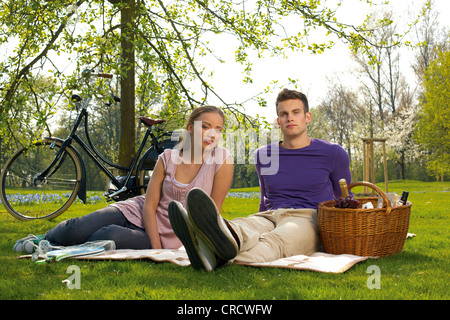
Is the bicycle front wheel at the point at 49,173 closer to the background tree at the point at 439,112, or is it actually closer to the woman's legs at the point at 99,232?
the woman's legs at the point at 99,232

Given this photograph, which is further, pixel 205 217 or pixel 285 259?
pixel 285 259

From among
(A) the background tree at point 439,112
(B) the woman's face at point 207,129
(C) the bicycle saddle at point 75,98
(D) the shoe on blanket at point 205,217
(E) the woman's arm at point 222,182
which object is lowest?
(D) the shoe on blanket at point 205,217

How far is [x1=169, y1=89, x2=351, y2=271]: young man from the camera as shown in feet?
8.37

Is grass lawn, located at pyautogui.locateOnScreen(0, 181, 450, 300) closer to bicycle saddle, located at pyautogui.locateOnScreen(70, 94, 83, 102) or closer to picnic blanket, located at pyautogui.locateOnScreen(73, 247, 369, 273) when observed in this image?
picnic blanket, located at pyautogui.locateOnScreen(73, 247, 369, 273)

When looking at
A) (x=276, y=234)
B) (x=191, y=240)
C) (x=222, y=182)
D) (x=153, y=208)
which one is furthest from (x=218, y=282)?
(x=153, y=208)

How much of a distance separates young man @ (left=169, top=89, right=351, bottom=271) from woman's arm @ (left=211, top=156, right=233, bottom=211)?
0.87 ft

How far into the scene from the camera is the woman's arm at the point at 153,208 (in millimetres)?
3514

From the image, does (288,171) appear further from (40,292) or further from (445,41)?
(445,41)

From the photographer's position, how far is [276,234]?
3078 millimetres

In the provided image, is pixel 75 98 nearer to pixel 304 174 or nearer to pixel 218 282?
pixel 304 174

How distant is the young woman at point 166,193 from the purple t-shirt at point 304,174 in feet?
1.58

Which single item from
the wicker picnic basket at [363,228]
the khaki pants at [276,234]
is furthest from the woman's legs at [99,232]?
the wicker picnic basket at [363,228]

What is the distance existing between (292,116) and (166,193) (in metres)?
1.25
